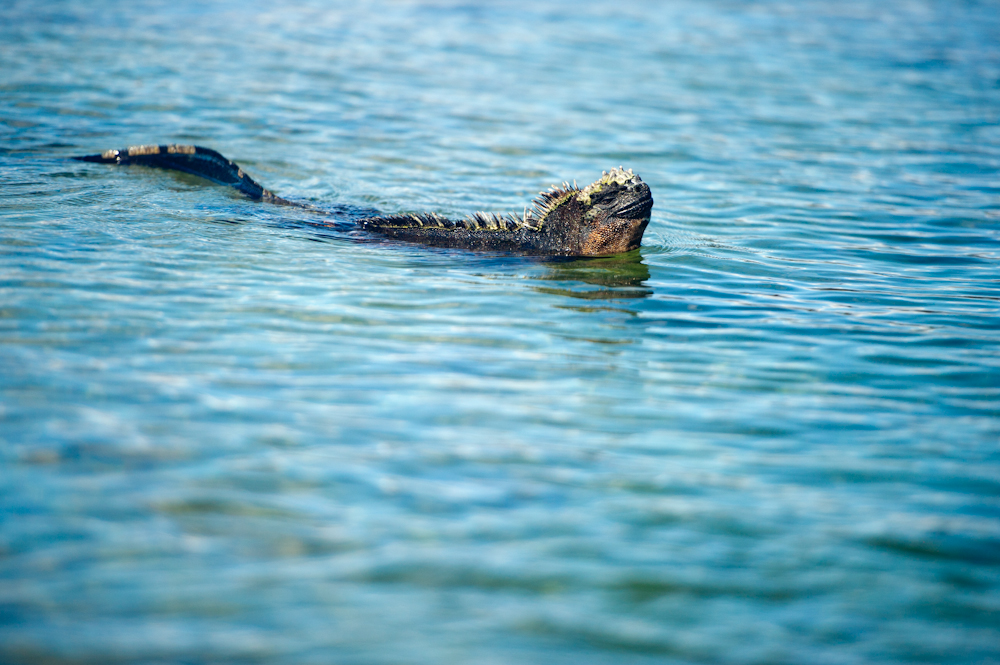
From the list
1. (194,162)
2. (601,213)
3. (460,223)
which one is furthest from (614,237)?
(194,162)

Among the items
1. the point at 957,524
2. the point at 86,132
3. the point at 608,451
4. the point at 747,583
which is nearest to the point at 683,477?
the point at 608,451

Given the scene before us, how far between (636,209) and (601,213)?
303mm

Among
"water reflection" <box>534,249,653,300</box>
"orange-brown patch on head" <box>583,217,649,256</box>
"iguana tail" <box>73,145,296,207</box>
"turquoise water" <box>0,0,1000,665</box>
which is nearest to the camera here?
"turquoise water" <box>0,0,1000,665</box>

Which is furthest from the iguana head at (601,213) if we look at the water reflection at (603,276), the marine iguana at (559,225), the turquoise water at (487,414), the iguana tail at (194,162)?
the iguana tail at (194,162)

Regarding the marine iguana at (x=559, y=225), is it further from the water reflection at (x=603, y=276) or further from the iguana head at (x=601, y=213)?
the water reflection at (x=603, y=276)

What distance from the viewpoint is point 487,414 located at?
4.95 m

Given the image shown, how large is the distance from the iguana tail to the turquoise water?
0.28m

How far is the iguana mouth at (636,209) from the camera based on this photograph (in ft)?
25.0

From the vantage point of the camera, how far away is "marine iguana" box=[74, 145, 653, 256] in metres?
7.65

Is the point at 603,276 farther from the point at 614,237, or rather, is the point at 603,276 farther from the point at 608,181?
the point at 608,181

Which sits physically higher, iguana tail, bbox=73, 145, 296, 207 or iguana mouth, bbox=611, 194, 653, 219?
iguana tail, bbox=73, 145, 296, 207

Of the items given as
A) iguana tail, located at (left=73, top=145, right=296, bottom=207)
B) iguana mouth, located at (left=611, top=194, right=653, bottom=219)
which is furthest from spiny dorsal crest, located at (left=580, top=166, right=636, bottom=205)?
iguana tail, located at (left=73, top=145, right=296, bottom=207)

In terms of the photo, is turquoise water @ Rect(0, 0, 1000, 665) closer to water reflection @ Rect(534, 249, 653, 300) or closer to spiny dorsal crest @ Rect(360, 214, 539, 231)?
water reflection @ Rect(534, 249, 653, 300)

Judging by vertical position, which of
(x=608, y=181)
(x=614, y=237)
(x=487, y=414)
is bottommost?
(x=487, y=414)
